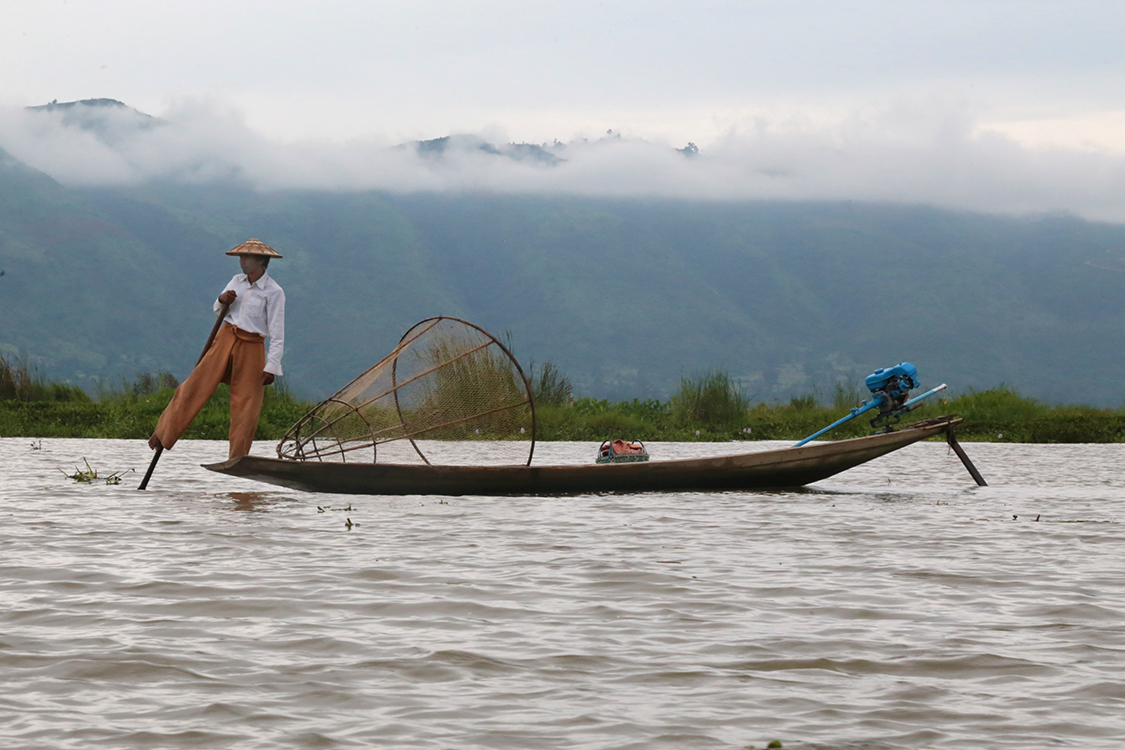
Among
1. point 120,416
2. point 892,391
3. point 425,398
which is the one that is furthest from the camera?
point 120,416

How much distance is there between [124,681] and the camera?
3.40 metres

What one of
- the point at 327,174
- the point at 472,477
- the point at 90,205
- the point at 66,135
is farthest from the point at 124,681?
the point at 66,135

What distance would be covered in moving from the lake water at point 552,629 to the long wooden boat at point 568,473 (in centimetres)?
64

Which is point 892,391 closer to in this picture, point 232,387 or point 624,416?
point 232,387

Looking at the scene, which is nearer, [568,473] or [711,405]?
[568,473]

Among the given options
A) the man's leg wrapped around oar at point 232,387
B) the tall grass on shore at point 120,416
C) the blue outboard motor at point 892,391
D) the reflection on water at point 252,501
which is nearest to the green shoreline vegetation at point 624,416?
the tall grass on shore at point 120,416

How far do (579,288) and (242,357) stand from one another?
108 meters

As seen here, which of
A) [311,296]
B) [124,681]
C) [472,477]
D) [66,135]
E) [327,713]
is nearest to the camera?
[327,713]

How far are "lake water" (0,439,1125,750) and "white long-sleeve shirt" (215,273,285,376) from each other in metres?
1.47

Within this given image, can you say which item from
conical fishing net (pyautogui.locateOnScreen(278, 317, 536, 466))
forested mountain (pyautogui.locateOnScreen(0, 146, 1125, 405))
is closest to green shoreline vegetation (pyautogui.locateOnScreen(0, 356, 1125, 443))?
conical fishing net (pyautogui.locateOnScreen(278, 317, 536, 466))

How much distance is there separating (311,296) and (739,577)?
10621 centimetres

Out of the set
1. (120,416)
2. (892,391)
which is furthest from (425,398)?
(120,416)

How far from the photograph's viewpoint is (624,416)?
17891 mm

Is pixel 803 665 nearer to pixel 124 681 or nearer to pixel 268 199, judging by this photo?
pixel 124 681
